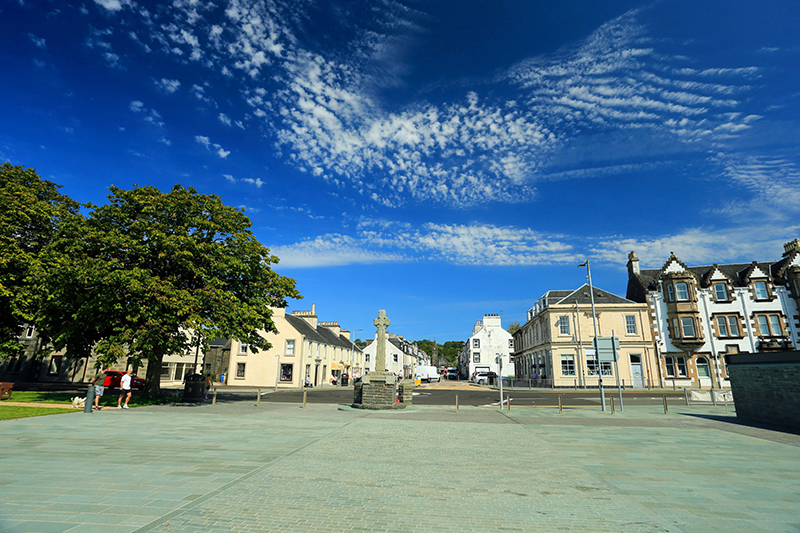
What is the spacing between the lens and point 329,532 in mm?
4758

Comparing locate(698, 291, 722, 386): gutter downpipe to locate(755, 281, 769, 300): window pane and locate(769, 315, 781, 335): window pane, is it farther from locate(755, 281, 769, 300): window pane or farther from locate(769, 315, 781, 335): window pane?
locate(769, 315, 781, 335): window pane

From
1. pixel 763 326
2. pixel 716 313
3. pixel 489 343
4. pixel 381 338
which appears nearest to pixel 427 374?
pixel 489 343

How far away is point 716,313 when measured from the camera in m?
43.5

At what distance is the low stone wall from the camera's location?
14.8 meters

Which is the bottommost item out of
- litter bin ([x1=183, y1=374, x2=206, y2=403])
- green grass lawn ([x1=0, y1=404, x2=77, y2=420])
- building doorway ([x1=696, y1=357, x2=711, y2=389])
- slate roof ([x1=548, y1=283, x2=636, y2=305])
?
green grass lawn ([x1=0, y1=404, x2=77, y2=420])

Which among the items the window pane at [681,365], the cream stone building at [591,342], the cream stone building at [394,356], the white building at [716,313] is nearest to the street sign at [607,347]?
the cream stone building at [591,342]

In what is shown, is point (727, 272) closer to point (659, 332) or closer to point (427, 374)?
point (659, 332)

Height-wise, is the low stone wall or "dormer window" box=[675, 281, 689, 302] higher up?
"dormer window" box=[675, 281, 689, 302]

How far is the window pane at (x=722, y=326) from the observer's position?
42.9 metres

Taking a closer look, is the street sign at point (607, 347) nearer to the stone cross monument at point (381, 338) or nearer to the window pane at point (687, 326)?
the stone cross monument at point (381, 338)

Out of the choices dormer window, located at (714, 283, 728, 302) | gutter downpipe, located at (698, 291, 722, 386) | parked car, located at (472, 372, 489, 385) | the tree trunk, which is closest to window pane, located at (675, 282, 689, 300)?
gutter downpipe, located at (698, 291, 722, 386)

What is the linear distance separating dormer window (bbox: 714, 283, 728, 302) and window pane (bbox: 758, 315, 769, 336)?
3760mm

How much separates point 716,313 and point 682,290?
4.19 m

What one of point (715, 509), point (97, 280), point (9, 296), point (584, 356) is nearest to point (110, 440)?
point (97, 280)
